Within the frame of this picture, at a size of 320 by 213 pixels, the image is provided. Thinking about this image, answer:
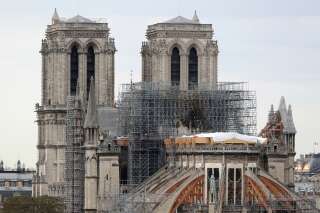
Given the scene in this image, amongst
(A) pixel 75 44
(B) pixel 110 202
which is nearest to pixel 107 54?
(A) pixel 75 44

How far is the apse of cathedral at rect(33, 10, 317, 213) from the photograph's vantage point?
529 ft

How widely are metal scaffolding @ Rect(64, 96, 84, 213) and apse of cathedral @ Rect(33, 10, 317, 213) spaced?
0.34ft

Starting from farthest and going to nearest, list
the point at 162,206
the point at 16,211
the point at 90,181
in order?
the point at 16,211
the point at 90,181
the point at 162,206

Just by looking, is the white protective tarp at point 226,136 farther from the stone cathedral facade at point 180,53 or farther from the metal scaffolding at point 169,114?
the stone cathedral facade at point 180,53

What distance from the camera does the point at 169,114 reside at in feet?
572

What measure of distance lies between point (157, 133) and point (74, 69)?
20827mm

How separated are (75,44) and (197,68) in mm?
9789

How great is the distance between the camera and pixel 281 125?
6895 inches

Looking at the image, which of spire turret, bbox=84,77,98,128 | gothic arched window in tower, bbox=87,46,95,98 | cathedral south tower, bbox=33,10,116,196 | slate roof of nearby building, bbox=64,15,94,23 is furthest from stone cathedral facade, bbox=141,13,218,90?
spire turret, bbox=84,77,98,128

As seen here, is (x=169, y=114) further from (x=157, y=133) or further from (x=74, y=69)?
(x=74, y=69)

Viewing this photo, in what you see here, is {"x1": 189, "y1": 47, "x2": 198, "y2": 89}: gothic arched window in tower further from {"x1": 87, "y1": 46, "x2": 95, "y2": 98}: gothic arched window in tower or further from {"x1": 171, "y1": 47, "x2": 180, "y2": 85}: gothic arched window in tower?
{"x1": 87, "y1": 46, "x2": 95, "y2": 98}: gothic arched window in tower

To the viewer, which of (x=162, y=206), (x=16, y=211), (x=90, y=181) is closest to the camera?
(x=162, y=206)

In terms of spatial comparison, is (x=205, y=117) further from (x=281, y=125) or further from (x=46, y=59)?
(x=46, y=59)

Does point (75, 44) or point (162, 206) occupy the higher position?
point (75, 44)
